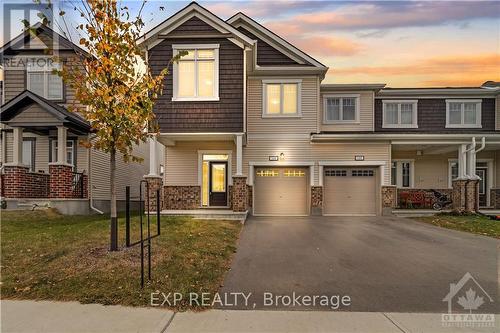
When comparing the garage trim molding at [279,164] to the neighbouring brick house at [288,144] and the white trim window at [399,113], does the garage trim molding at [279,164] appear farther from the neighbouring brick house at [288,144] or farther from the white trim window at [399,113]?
the white trim window at [399,113]

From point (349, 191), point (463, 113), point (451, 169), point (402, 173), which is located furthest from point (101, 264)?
point (463, 113)

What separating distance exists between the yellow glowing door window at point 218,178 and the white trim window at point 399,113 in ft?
31.6

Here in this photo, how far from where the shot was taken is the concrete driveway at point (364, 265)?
5.18 m

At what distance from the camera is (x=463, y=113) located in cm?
1798

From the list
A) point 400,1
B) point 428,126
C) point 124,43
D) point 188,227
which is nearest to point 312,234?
point 188,227

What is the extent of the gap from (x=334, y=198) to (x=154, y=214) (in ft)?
27.4

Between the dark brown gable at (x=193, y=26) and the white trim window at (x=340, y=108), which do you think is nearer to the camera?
the dark brown gable at (x=193, y=26)

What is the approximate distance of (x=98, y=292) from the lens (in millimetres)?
4996

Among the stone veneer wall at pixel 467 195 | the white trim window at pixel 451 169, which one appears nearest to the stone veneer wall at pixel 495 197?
the white trim window at pixel 451 169

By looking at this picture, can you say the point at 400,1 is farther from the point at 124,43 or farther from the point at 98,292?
the point at 98,292

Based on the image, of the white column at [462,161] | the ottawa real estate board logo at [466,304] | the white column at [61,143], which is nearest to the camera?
the ottawa real estate board logo at [466,304]

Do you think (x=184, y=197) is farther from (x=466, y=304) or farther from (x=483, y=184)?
(x=483, y=184)

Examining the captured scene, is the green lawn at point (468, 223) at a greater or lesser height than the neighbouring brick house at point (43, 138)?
lesser

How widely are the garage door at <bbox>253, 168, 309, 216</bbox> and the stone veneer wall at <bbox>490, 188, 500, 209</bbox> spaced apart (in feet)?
35.9
